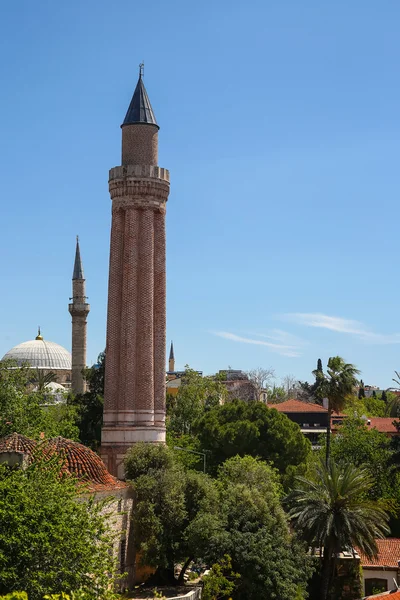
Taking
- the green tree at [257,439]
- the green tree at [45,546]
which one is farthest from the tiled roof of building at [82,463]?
the green tree at [257,439]

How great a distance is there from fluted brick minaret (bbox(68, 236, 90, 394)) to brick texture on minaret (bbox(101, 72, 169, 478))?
131 ft

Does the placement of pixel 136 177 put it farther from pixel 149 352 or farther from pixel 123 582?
pixel 123 582

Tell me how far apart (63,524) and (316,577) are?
17.8 metres

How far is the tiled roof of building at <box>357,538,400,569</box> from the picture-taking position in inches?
1502

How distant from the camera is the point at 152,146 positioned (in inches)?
1538

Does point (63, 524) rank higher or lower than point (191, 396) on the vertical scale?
lower

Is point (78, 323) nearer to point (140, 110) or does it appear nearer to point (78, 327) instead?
point (78, 327)

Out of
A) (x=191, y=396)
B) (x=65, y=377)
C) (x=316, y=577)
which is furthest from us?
(x=65, y=377)

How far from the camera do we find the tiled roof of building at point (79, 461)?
2825 centimetres

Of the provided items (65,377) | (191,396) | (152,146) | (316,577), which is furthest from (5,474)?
(65,377)

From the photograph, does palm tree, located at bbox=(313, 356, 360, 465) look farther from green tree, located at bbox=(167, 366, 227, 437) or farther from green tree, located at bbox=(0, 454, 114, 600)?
green tree, located at bbox=(0, 454, 114, 600)

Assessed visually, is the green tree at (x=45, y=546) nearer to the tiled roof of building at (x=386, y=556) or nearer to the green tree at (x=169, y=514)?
the green tree at (x=169, y=514)

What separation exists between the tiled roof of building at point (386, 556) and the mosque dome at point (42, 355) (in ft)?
250

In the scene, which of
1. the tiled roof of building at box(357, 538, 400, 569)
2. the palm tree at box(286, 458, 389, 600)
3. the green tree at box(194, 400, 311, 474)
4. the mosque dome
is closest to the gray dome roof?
the mosque dome
